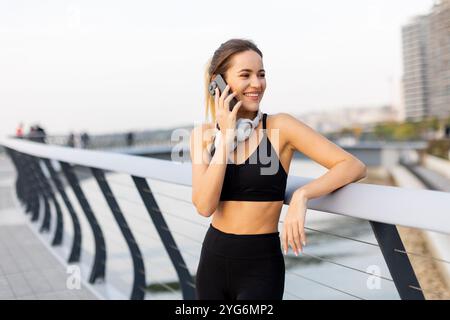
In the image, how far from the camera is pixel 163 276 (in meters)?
7.26

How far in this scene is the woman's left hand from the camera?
180cm

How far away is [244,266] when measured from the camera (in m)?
2.04

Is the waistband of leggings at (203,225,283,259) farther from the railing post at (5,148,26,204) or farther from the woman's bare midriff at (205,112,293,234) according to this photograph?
the railing post at (5,148,26,204)

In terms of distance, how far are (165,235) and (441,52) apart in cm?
1866

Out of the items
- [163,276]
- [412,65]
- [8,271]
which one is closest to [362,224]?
[163,276]

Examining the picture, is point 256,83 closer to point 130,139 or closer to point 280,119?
point 280,119

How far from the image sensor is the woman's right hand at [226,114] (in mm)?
1941

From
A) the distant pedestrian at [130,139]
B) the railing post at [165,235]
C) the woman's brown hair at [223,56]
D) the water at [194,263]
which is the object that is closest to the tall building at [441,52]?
the water at [194,263]

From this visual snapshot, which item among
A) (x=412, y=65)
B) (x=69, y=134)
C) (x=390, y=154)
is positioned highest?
(x=412, y=65)

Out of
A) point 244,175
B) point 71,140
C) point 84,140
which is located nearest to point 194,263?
point 244,175

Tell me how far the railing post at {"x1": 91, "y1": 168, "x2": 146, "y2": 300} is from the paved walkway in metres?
0.58
